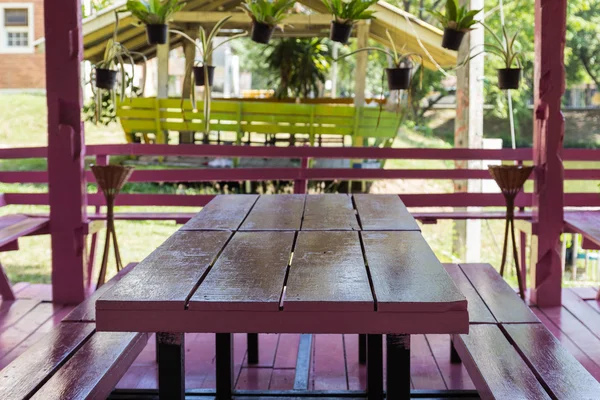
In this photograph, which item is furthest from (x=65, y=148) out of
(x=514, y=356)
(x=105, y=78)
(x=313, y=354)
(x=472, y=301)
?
(x=514, y=356)

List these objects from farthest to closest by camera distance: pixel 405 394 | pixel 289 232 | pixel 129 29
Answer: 1. pixel 129 29
2. pixel 289 232
3. pixel 405 394

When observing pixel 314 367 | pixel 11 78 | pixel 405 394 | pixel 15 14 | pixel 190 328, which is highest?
pixel 15 14

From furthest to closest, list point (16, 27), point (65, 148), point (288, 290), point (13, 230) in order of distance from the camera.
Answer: point (16, 27) → point (65, 148) → point (13, 230) → point (288, 290)

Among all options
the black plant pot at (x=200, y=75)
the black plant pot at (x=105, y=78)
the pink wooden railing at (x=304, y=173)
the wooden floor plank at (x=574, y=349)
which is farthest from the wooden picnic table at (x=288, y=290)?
the pink wooden railing at (x=304, y=173)

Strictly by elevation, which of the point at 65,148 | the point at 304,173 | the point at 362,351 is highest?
the point at 65,148

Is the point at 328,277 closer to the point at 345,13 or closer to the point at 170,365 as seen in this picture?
the point at 170,365

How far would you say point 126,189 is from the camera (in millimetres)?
12734

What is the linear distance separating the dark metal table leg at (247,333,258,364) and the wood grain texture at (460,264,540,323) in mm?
933

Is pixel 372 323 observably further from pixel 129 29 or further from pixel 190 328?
pixel 129 29

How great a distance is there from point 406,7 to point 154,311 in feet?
65.5

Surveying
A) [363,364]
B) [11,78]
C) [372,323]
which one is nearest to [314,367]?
[363,364]

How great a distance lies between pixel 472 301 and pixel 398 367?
0.86 metres

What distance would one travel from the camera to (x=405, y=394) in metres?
2.00

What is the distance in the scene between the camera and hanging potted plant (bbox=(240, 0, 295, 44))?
Result: 393 cm
